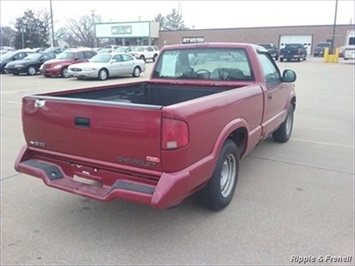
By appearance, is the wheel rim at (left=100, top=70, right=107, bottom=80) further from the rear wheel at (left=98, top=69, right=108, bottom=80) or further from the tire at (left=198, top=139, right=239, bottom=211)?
the tire at (left=198, top=139, right=239, bottom=211)

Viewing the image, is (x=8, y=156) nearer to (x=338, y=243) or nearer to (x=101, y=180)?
(x=101, y=180)

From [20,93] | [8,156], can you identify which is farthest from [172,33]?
[8,156]

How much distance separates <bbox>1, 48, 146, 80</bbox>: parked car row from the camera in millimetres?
18736

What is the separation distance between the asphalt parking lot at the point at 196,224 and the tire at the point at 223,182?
0.40 ft

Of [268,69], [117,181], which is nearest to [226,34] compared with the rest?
[268,69]

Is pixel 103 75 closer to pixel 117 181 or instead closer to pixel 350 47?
pixel 117 181

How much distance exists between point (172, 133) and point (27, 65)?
2200cm

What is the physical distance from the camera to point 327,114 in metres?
9.79

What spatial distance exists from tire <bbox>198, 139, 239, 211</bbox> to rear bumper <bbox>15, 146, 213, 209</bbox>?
0.27 meters

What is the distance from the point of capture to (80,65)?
61.7 ft

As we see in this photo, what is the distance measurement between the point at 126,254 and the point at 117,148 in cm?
91

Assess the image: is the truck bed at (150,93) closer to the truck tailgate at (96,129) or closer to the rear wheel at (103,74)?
the truck tailgate at (96,129)

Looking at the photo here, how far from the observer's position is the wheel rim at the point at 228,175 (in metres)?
3.91

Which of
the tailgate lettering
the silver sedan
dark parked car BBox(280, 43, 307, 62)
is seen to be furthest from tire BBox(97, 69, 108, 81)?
dark parked car BBox(280, 43, 307, 62)
